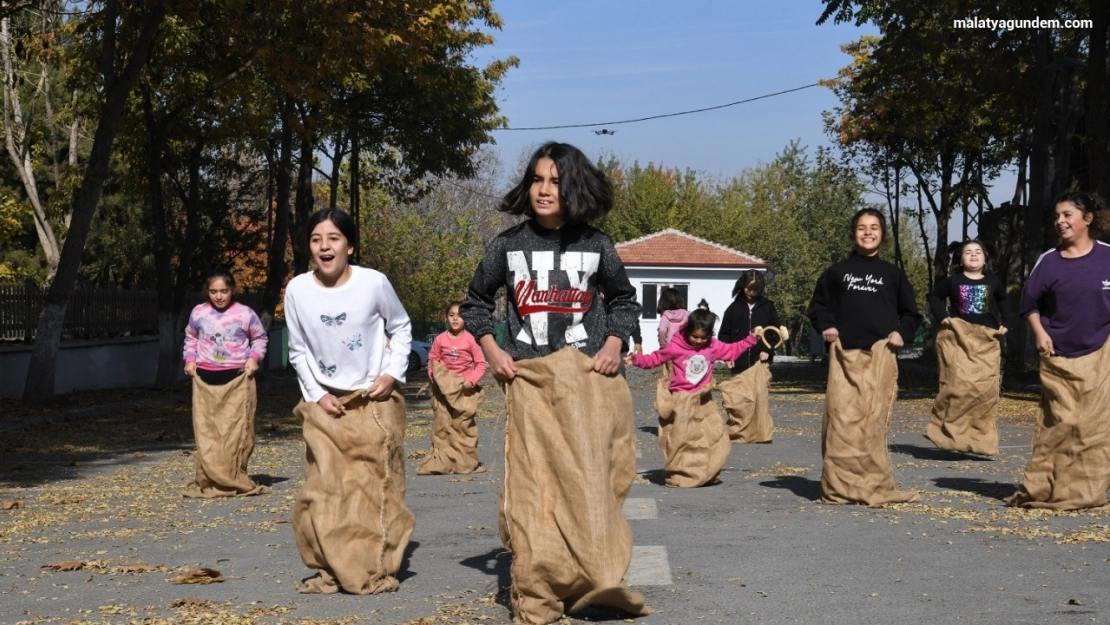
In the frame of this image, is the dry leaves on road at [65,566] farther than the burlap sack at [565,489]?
Yes

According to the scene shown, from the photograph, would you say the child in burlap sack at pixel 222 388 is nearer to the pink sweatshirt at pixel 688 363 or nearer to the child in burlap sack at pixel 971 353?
the pink sweatshirt at pixel 688 363

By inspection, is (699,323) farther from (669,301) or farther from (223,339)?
(669,301)

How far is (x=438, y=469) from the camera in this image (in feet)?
40.7

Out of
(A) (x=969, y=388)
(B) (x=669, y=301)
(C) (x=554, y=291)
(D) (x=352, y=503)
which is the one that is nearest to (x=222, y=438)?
(D) (x=352, y=503)

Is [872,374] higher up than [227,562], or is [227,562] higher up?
[872,374]

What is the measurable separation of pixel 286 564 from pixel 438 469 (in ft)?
15.8

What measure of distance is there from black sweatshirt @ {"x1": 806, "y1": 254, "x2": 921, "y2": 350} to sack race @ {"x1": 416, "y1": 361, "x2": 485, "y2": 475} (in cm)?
349

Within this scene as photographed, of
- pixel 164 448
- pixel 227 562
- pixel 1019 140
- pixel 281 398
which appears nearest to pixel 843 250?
pixel 1019 140

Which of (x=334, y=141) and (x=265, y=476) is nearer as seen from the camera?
(x=265, y=476)

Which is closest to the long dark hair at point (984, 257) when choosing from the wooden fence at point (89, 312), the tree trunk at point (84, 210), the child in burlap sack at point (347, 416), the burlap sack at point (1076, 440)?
the burlap sack at point (1076, 440)

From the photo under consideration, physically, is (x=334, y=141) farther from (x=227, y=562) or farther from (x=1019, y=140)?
(x=227, y=562)

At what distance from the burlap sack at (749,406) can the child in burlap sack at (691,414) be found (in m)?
3.93

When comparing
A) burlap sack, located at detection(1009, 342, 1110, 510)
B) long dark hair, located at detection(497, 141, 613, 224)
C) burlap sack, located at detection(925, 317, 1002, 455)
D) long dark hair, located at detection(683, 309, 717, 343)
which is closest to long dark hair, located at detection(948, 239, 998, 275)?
burlap sack, located at detection(925, 317, 1002, 455)

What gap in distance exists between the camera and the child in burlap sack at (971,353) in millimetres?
13289
